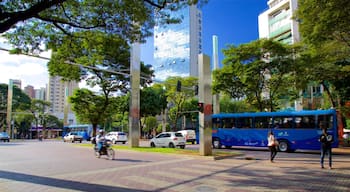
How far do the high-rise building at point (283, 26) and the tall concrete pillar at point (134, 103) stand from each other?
29753 millimetres

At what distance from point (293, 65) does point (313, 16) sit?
44.6 ft

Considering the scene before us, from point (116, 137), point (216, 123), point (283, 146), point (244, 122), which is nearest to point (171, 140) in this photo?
point (216, 123)

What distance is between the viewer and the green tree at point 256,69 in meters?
25.0

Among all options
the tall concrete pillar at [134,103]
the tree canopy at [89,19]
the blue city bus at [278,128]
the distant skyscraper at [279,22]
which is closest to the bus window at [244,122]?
the blue city bus at [278,128]

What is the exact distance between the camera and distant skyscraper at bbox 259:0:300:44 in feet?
173

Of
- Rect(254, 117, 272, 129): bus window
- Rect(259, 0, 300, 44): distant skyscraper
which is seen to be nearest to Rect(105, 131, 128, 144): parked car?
Rect(254, 117, 272, 129): bus window

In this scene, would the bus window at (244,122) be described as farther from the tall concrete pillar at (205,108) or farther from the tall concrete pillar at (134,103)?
the tall concrete pillar at (134,103)

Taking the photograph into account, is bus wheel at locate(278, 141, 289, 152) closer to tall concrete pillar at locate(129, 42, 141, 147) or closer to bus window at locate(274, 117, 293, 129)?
bus window at locate(274, 117, 293, 129)

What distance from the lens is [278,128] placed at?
20344 mm

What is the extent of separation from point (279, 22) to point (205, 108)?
47748 millimetres

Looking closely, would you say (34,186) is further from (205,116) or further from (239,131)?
(239,131)

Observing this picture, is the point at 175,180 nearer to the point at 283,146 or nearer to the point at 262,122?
the point at 283,146

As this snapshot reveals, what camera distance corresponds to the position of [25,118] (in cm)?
6322

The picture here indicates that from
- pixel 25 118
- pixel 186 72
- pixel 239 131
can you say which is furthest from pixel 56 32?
pixel 186 72
